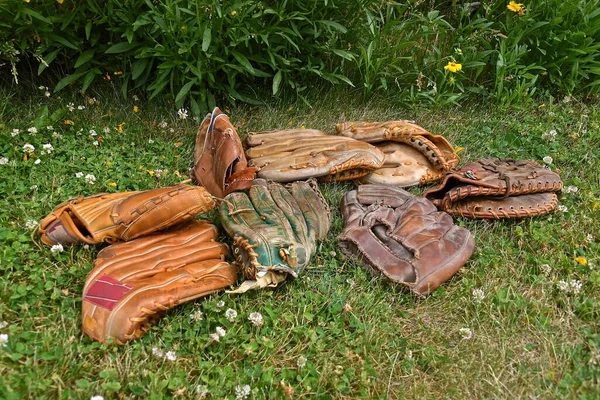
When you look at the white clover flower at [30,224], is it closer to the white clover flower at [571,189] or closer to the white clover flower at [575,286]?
the white clover flower at [575,286]

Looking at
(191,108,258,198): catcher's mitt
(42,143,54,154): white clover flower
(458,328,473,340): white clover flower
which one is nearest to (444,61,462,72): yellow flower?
(191,108,258,198): catcher's mitt

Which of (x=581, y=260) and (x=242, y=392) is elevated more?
(x=242, y=392)

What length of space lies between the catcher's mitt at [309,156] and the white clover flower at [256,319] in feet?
3.99

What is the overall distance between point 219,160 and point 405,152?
1347 millimetres

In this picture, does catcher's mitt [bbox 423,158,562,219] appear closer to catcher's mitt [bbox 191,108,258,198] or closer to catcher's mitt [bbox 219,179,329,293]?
catcher's mitt [bbox 219,179,329,293]

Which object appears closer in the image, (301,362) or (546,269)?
(301,362)

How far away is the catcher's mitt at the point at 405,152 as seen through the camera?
3.75 meters

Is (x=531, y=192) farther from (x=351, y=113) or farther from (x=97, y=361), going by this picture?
(x=97, y=361)

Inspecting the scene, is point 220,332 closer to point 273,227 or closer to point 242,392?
A: point 242,392

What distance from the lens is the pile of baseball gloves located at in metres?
2.68

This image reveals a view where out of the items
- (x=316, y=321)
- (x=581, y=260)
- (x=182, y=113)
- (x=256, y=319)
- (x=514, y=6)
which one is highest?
(x=514, y=6)

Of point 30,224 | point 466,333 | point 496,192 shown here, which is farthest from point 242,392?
point 496,192

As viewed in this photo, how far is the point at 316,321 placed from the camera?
269 cm

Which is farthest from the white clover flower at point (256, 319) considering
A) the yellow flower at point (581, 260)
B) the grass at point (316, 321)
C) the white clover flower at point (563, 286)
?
the yellow flower at point (581, 260)
